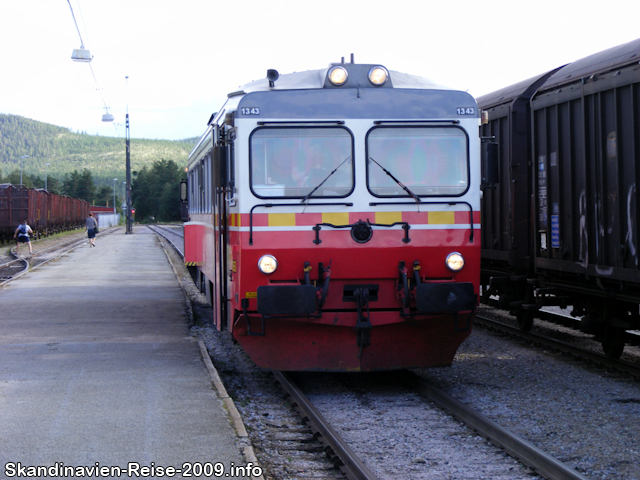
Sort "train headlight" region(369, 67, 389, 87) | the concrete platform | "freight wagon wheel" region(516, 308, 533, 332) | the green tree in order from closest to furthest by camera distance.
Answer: the concrete platform → "train headlight" region(369, 67, 389, 87) → "freight wagon wheel" region(516, 308, 533, 332) → the green tree

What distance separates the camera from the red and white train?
292 inches

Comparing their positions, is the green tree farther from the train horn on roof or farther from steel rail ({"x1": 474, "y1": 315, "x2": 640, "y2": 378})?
the train horn on roof

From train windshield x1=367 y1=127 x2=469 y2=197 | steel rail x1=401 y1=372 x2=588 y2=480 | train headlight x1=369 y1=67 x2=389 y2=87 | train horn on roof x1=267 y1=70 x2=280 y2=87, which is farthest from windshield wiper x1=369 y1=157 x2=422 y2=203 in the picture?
steel rail x1=401 y1=372 x2=588 y2=480

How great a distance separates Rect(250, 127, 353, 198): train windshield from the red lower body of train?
0.25m

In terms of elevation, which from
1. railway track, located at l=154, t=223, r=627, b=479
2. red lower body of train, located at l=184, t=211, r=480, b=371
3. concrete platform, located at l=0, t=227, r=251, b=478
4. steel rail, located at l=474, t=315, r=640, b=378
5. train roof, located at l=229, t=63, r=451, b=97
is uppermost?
train roof, located at l=229, t=63, r=451, b=97

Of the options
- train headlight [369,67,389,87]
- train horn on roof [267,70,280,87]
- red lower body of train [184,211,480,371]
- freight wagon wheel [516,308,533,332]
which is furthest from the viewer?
freight wagon wheel [516,308,533,332]

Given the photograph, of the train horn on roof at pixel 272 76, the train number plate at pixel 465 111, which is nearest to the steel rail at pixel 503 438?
the train number plate at pixel 465 111

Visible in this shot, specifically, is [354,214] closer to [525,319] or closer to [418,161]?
[418,161]

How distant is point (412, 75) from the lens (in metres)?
8.14

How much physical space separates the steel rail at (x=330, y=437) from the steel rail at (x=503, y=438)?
115cm

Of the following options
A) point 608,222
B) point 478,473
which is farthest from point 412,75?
point 478,473

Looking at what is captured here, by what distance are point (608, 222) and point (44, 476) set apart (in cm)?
632

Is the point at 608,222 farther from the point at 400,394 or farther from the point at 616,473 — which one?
the point at 616,473

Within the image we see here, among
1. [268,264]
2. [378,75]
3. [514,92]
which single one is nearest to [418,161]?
[378,75]
